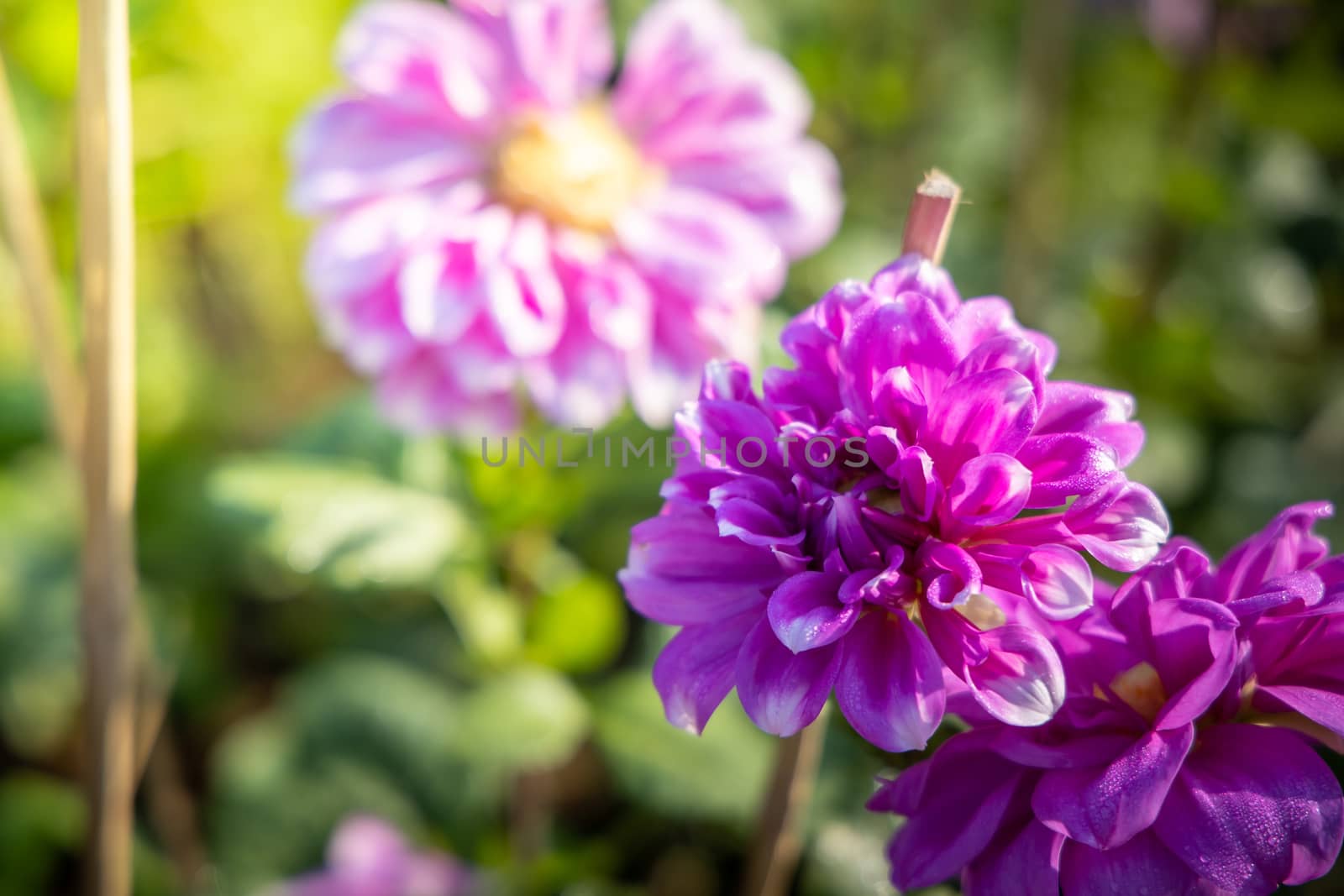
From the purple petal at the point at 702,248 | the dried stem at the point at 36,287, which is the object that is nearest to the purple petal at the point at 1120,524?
the purple petal at the point at 702,248

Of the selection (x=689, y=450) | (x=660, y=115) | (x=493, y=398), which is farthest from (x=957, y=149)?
(x=689, y=450)

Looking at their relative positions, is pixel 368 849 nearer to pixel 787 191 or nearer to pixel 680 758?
pixel 680 758

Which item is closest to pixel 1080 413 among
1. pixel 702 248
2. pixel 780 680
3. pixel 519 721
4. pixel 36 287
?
pixel 780 680

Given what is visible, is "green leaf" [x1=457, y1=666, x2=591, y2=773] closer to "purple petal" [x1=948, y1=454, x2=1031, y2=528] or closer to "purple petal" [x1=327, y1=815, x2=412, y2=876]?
"purple petal" [x1=327, y1=815, x2=412, y2=876]

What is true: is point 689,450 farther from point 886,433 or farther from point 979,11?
point 979,11

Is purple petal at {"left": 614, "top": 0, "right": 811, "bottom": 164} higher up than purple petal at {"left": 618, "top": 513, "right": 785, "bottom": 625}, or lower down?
higher up

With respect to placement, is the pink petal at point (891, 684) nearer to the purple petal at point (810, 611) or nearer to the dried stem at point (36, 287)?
the purple petal at point (810, 611)

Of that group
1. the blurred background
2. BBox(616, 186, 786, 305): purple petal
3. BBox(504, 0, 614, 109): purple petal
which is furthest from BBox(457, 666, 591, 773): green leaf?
BBox(504, 0, 614, 109): purple petal
